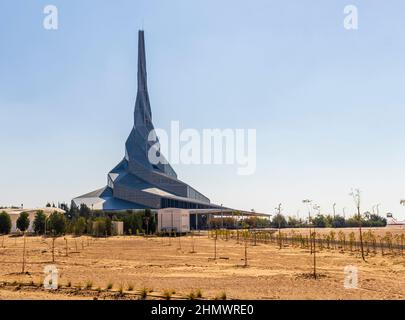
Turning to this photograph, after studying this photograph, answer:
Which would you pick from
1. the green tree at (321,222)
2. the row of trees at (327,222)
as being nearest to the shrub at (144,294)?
the row of trees at (327,222)

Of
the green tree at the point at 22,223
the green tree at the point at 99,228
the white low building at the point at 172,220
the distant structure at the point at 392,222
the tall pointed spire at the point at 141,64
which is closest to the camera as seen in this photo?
the green tree at the point at 99,228

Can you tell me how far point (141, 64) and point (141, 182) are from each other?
Answer: 137 feet

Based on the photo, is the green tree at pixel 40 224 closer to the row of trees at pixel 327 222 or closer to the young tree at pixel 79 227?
the young tree at pixel 79 227

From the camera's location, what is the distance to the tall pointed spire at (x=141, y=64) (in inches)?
6353

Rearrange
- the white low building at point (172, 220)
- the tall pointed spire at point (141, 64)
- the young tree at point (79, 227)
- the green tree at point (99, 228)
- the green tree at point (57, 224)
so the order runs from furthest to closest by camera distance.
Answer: the tall pointed spire at point (141, 64)
the white low building at point (172, 220)
the young tree at point (79, 227)
the green tree at point (99, 228)
the green tree at point (57, 224)

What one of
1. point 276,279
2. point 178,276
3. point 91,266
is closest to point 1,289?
point 178,276

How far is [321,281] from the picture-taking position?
21.2 m

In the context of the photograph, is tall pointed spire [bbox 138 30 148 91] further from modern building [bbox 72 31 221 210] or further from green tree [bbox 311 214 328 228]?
green tree [bbox 311 214 328 228]

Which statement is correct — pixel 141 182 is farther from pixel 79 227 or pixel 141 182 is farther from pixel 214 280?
pixel 214 280

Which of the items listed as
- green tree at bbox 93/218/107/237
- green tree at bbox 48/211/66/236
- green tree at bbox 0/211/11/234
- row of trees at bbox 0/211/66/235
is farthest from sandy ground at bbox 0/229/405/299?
green tree at bbox 0/211/11/234

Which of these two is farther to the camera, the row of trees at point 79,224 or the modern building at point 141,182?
the modern building at point 141,182

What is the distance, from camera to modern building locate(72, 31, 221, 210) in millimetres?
140250

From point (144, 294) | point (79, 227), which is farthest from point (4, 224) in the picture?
point (144, 294)
